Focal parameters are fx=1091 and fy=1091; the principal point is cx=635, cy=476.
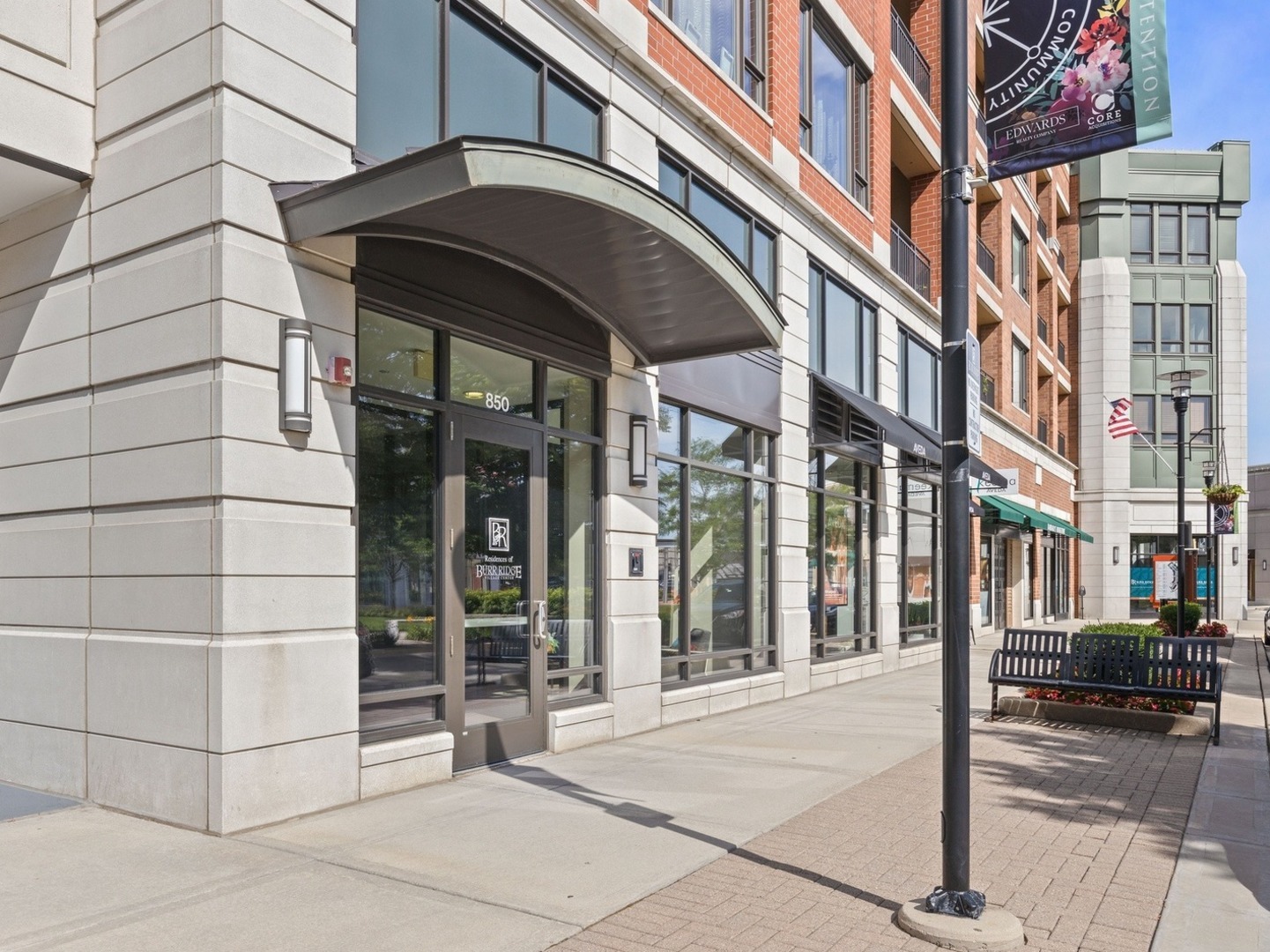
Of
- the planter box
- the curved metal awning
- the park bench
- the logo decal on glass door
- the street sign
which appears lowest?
the planter box

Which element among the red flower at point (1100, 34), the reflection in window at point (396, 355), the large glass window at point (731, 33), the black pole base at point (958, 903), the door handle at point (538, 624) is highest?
the large glass window at point (731, 33)

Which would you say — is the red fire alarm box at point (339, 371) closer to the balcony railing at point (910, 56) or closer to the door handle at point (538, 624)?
the door handle at point (538, 624)

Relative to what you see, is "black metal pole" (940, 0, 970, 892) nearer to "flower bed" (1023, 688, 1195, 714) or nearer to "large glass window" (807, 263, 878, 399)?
"flower bed" (1023, 688, 1195, 714)

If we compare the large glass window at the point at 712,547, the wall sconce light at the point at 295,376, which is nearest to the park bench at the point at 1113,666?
the large glass window at the point at 712,547

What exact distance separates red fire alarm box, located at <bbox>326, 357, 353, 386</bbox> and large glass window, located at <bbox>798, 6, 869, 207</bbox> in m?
10.7

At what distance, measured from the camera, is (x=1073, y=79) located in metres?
5.69

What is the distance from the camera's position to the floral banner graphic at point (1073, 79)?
5.61 m

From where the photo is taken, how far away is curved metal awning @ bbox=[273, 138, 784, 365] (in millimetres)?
6918

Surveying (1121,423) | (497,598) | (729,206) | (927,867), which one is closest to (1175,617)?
(1121,423)

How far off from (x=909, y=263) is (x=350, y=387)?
650 inches

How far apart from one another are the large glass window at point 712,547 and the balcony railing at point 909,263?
7.96 m

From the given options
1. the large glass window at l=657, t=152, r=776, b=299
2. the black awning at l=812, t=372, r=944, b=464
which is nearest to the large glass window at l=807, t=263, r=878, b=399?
the black awning at l=812, t=372, r=944, b=464

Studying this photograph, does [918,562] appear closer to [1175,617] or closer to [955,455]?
[1175,617]

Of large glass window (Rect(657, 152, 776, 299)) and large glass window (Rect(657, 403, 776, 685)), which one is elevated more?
large glass window (Rect(657, 152, 776, 299))
